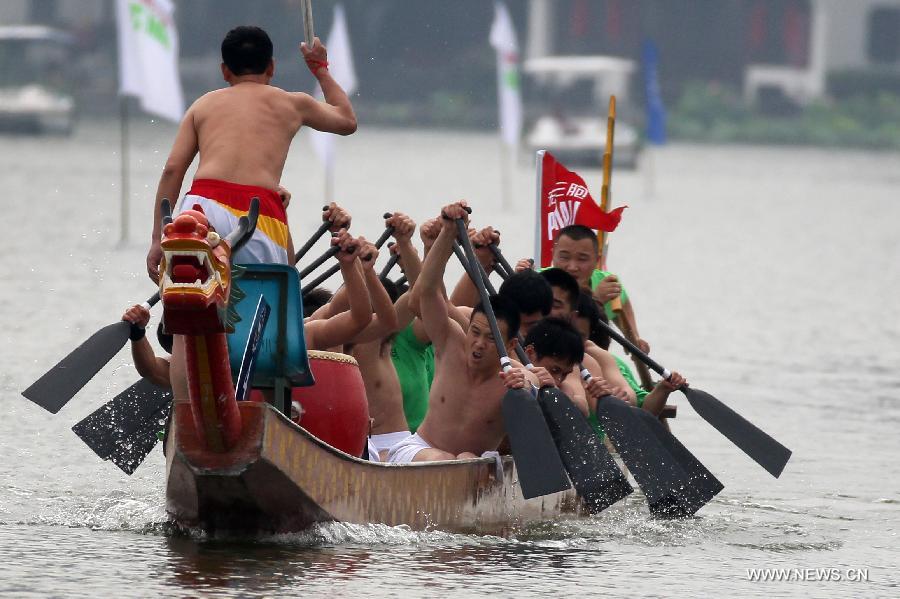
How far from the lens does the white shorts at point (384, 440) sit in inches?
409

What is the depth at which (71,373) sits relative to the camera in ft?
31.5

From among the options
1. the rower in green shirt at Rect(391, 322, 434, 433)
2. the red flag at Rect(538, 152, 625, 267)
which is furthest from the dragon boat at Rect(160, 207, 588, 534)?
the red flag at Rect(538, 152, 625, 267)

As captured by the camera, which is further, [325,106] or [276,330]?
[325,106]

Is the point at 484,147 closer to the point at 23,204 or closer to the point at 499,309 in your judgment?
the point at 23,204

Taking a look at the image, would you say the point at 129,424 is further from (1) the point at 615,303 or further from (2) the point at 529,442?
(1) the point at 615,303

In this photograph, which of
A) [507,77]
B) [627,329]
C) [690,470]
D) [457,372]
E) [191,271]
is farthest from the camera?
[507,77]

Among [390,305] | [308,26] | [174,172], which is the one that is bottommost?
[390,305]

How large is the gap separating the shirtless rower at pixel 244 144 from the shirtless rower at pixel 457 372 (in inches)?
30.0

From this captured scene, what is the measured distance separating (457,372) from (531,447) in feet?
2.01

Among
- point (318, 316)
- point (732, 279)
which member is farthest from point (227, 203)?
point (732, 279)

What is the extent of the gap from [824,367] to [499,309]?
9015 mm

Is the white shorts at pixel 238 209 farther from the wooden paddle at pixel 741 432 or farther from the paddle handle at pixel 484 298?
the wooden paddle at pixel 741 432

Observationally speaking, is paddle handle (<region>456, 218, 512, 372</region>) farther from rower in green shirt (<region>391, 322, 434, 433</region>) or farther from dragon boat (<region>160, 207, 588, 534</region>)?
rower in green shirt (<region>391, 322, 434, 433</region>)

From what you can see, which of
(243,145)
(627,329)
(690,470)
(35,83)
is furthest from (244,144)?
(35,83)
